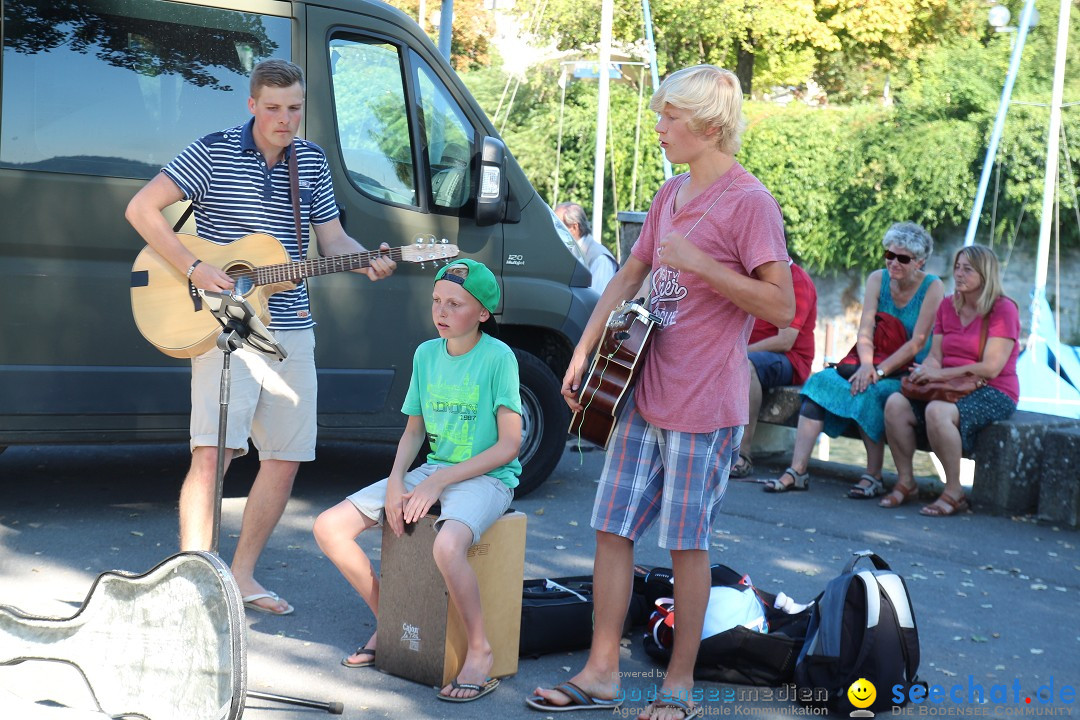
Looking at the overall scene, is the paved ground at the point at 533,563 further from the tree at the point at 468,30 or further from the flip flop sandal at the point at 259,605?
the tree at the point at 468,30

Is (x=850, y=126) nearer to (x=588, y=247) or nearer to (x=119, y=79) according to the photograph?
(x=588, y=247)

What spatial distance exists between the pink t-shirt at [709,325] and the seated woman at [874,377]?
3995 mm

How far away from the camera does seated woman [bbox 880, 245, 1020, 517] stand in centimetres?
716

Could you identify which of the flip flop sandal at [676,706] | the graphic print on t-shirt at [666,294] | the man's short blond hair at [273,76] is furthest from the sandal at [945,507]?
the man's short blond hair at [273,76]

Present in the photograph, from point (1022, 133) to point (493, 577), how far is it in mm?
19400

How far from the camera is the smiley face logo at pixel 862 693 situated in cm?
390

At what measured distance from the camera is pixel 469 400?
4.17 metres

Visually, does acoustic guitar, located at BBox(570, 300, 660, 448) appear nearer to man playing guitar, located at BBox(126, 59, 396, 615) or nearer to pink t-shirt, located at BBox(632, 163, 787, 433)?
pink t-shirt, located at BBox(632, 163, 787, 433)

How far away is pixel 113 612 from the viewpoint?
3566mm

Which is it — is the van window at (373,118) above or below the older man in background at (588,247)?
above

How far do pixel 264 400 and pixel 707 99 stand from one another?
2.11 meters

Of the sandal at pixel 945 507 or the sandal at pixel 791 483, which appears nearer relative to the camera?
the sandal at pixel 945 507

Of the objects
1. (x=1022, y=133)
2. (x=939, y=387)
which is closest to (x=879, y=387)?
Result: (x=939, y=387)

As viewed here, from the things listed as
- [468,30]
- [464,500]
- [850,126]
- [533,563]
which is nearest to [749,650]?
[464,500]
